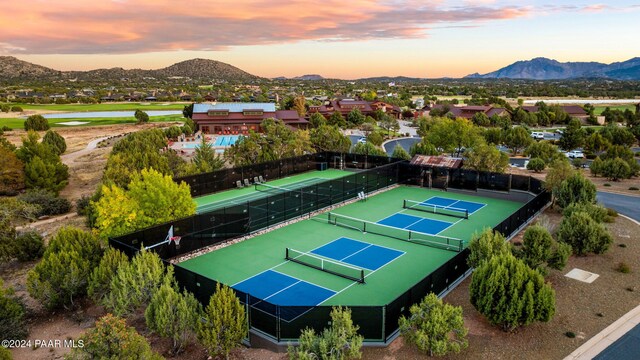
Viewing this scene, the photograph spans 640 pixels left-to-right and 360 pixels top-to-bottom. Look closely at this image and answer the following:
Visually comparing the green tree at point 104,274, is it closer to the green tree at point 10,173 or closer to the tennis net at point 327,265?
the tennis net at point 327,265

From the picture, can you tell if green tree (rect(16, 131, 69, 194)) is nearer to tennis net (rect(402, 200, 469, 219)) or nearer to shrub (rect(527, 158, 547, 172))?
tennis net (rect(402, 200, 469, 219))

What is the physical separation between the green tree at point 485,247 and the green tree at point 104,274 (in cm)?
1327

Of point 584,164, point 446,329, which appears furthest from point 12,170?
point 584,164

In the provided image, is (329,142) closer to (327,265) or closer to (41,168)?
(41,168)

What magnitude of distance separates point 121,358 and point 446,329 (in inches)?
348

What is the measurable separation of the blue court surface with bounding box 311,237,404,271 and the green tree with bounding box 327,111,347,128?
6117 cm

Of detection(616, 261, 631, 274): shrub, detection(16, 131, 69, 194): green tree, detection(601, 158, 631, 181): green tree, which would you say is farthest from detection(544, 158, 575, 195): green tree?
detection(16, 131, 69, 194): green tree

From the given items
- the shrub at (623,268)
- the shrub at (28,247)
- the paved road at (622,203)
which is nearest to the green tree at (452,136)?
the paved road at (622,203)

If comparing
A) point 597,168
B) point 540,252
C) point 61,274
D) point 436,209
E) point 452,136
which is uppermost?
point 452,136

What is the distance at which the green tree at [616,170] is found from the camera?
37.7 meters

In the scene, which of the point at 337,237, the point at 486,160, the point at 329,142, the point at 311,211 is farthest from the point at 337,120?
the point at 337,237

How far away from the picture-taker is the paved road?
2850 centimetres

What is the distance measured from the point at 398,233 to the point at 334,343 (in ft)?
45.1

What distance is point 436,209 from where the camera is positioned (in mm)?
29828
